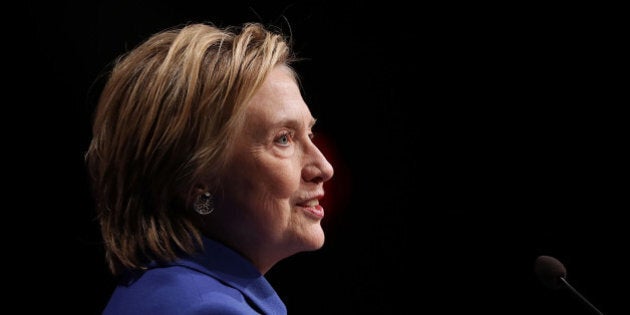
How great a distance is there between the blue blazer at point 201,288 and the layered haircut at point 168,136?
0.03 meters

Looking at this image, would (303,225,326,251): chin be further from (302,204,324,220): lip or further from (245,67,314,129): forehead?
(245,67,314,129): forehead

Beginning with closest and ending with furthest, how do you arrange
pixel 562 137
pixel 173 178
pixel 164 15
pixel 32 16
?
pixel 173 178 < pixel 32 16 < pixel 164 15 < pixel 562 137

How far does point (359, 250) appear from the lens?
82.4 inches

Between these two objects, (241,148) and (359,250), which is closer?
(241,148)

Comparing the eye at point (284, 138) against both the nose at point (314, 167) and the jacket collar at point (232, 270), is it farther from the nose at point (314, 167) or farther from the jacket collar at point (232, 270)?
the jacket collar at point (232, 270)

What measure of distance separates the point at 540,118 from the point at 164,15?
128 centimetres

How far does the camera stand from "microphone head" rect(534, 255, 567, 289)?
43.2 inches

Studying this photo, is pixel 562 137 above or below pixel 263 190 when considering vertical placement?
below

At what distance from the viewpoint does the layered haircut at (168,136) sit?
971mm

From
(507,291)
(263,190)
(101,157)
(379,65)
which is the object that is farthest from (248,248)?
(507,291)

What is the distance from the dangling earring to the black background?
3.45ft

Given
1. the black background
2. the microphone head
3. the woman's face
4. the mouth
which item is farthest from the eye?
the black background

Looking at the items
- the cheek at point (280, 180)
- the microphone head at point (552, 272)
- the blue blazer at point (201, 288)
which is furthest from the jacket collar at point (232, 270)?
the microphone head at point (552, 272)

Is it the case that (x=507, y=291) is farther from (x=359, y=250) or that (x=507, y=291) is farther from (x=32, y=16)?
(x=32, y=16)
